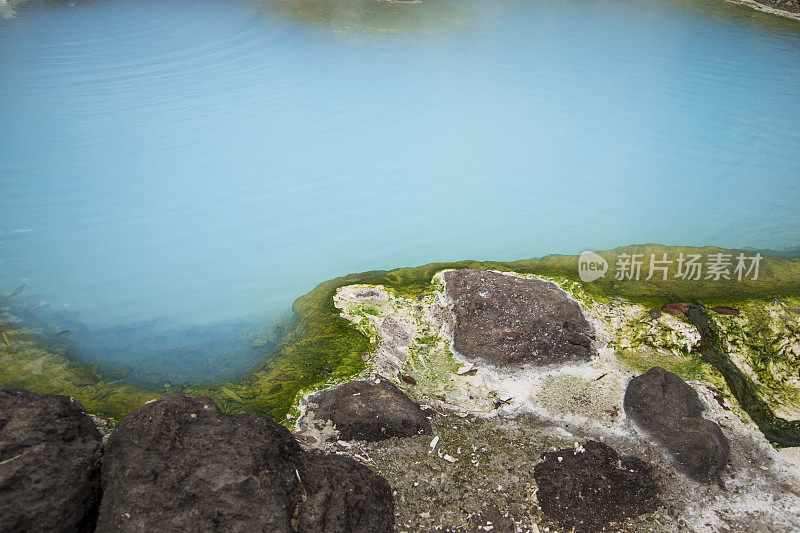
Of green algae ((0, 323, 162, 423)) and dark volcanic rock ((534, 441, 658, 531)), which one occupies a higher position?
dark volcanic rock ((534, 441, 658, 531))

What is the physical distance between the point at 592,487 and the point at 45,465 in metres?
2.62

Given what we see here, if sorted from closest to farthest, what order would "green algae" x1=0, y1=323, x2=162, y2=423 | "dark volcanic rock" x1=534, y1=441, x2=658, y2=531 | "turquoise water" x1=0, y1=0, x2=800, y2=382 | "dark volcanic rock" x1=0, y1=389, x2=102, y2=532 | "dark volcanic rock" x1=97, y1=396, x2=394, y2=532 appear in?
"dark volcanic rock" x1=0, y1=389, x2=102, y2=532
"dark volcanic rock" x1=97, y1=396, x2=394, y2=532
"dark volcanic rock" x1=534, y1=441, x2=658, y2=531
"green algae" x1=0, y1=323, x2=162, y2=423
"turquoise water" x1=0, y1=0, x2=800, y2=382

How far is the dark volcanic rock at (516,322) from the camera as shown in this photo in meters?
3.93

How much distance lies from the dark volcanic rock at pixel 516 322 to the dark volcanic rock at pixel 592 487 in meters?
0.85

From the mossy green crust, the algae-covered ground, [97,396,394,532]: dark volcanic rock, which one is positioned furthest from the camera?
the algae-covered ground

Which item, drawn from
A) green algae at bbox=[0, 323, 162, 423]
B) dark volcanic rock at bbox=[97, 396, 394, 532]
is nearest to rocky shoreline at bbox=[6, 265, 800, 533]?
dark volcanic rock at bbox=[97, 396, 394, 532]

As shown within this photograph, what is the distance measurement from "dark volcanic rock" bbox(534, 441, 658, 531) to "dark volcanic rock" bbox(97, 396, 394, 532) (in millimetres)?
871

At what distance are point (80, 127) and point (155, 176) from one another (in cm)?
191

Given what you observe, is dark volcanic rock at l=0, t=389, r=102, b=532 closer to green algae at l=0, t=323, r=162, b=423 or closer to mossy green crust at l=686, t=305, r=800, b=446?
green algae at l=0, t=323, r=162, b=423

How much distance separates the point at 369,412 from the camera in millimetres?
3307

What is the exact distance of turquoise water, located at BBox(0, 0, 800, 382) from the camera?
18.1 ft

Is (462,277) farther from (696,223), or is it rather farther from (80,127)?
(80,127)

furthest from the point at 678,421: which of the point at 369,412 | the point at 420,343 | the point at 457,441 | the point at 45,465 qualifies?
the point at 45,465

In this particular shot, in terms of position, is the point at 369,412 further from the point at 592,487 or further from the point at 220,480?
the point at 592,487
